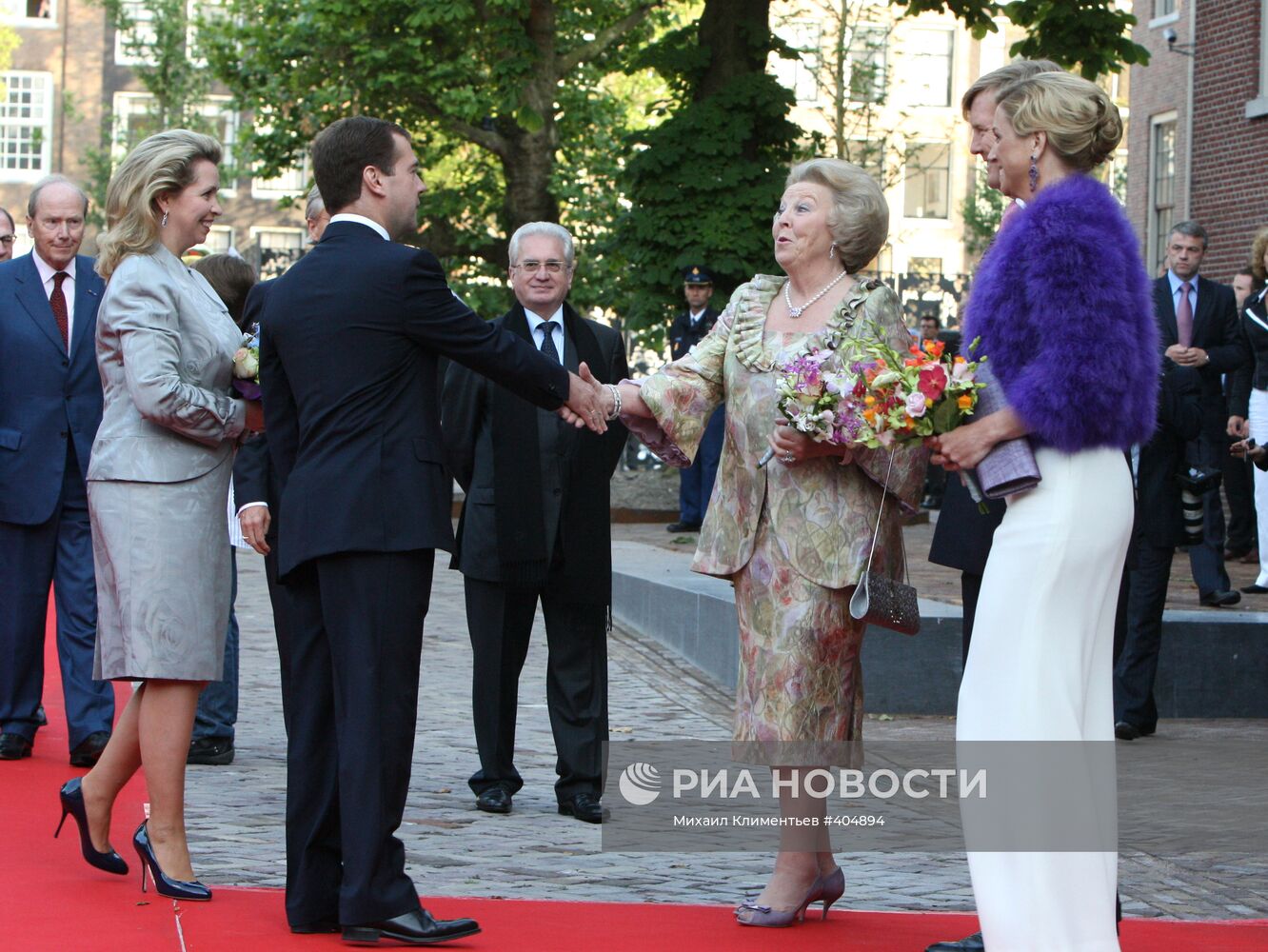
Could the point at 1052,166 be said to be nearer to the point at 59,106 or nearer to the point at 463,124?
the point at 463,124

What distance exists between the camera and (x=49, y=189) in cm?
816

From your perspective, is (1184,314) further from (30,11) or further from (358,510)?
(30,11)

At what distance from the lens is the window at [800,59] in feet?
64.2

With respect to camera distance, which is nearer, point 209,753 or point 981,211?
point 209,753

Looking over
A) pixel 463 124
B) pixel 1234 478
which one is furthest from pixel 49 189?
pixel 463 124

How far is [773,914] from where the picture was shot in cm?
534

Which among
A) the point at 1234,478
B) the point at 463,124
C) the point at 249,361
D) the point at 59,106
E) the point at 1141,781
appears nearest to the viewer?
the point at 249,361

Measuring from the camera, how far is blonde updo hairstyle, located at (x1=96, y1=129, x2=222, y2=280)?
19.1 feet

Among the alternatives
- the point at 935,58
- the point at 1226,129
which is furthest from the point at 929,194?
the point at 1226,129

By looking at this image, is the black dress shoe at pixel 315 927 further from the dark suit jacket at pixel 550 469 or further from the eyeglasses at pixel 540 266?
the eyeglasses at pixel 540 266

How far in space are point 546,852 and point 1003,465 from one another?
2565 mm

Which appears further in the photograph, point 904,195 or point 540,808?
point 904,195

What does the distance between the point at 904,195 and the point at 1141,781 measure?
48.2 meters

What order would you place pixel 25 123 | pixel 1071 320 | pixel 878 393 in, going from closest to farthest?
pixel 1071 320
pixel 878 393
pixel 25 123
